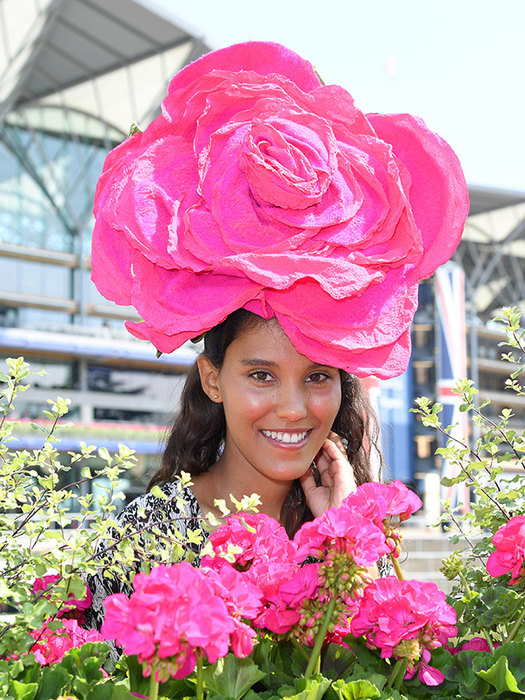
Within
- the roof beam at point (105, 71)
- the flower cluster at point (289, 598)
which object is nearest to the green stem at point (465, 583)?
the flower cluster at point (289, 598)

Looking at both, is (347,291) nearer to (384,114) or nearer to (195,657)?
(384,114)

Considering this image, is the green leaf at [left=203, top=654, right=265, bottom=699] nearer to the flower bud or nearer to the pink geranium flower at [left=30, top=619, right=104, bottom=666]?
the pink geranium flower at [left=30, top=619, right=104, bottom=666]

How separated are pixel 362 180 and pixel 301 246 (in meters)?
0.18

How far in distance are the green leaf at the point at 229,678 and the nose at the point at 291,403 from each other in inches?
27.6

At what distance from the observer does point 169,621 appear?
55 centimetres

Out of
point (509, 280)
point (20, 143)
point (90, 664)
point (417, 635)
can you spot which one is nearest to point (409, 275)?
point (417, 635)

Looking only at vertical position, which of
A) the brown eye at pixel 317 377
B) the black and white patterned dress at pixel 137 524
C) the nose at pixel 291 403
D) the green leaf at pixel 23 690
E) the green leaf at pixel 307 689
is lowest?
the black and white patterned dress at pixel 137 524

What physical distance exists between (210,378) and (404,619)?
37.6 inches

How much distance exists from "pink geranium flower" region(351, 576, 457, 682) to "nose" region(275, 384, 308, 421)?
0.60 meters

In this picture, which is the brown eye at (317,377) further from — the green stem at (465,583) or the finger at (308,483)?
the green stem at (465,583)

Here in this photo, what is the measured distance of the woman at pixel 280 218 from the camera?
1207 mm

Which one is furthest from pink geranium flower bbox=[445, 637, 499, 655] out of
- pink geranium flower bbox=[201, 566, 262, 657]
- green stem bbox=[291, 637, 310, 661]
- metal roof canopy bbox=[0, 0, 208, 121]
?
metal roof canopy bbox=[0, 0, 208, 121]

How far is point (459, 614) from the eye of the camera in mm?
973

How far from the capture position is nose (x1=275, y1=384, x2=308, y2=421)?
4.57 feet
